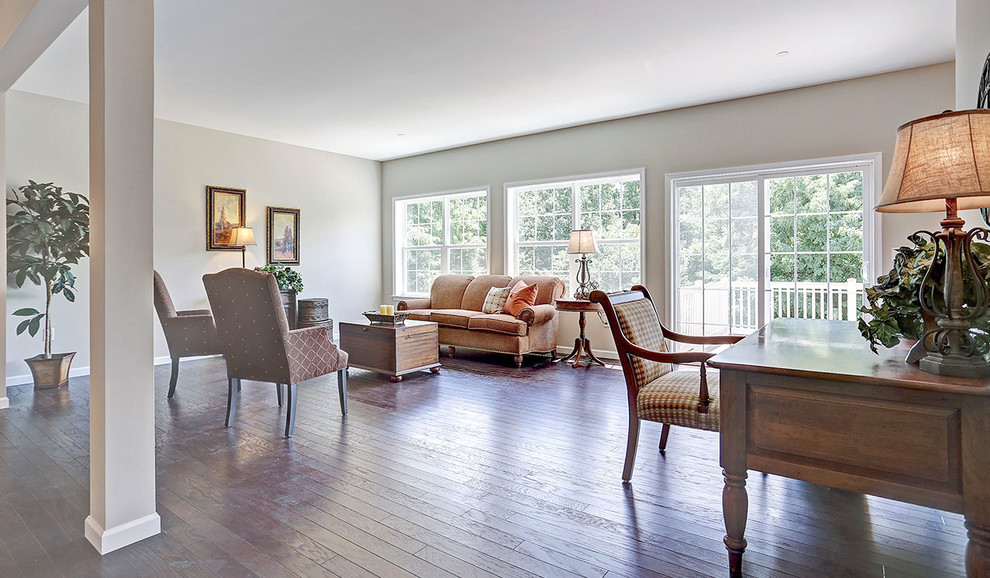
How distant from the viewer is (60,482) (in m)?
2.55

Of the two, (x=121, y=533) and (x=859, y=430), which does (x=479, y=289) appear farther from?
(x=859, y=430)

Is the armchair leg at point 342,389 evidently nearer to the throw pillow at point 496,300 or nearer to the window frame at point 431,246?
the throw pillow at point 496,300

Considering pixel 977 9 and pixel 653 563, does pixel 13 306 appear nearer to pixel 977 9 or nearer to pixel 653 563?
pixel 653 563

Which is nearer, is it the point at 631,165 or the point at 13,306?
the point at 13,306

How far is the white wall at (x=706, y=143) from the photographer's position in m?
4.29

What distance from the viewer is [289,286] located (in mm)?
6336

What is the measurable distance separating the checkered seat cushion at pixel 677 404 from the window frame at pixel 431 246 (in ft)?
14.8

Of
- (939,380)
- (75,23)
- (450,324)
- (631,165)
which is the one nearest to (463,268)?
(450,324)

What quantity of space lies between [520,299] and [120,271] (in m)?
4.24

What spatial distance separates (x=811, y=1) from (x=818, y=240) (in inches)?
89.0

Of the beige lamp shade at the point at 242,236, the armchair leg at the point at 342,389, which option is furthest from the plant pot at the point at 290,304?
the armchair leg at the point at 342,389

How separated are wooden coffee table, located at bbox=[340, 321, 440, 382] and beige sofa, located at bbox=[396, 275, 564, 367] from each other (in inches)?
28.1

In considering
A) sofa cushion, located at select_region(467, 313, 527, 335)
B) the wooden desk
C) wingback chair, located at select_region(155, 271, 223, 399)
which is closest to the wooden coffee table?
sofa cushion, located at select_region(467, 313, 527, 335)

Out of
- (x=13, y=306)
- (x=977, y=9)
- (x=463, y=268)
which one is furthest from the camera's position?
(x=463, y=268)
